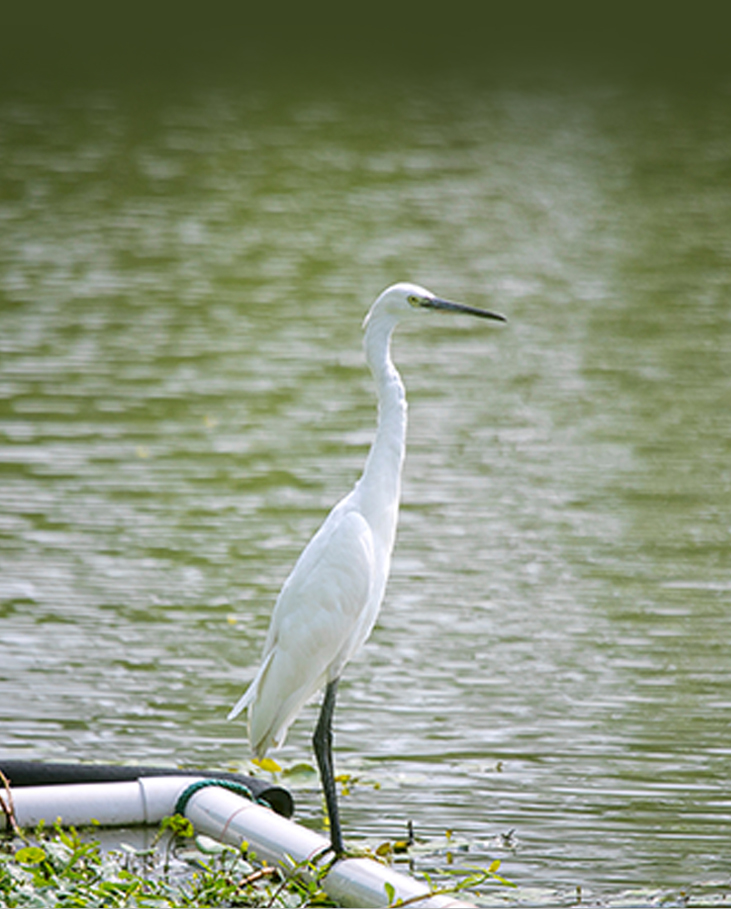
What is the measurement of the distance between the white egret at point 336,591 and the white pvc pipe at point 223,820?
148 mm

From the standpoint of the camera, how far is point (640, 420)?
8.05 metres

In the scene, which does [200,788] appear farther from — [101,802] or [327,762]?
[327,762]

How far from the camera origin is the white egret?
3598 mm

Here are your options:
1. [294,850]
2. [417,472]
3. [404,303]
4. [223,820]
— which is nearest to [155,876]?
[223,820]

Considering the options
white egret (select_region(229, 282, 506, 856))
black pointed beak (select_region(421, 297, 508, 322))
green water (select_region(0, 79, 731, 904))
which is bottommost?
green water (select_region(0, 79, 731, 904))

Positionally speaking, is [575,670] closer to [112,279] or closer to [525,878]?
[525,878]

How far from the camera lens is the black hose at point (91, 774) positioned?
3855 mm

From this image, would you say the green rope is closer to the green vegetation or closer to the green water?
the green vegetation

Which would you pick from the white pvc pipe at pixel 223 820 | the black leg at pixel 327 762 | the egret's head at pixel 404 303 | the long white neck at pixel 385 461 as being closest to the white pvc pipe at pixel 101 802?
the white pvc pipe at pixel 223 820

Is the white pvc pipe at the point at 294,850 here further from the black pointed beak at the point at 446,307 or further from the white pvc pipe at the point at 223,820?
the black pointed beak at the point at 446,307

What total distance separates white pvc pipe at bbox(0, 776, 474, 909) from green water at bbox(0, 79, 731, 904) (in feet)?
1.52

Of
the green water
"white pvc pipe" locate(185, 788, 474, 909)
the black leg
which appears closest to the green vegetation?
"white pvc pipe" locate(185, 788, 474, 909)

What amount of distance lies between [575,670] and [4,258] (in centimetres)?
759

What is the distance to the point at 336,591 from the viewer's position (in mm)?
3598
